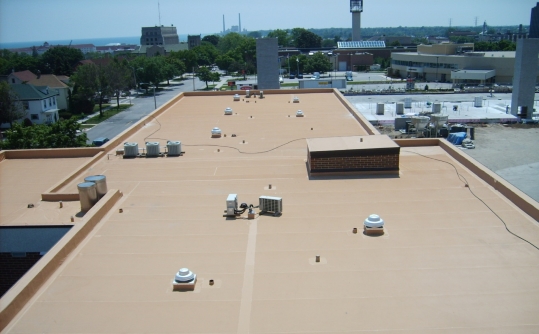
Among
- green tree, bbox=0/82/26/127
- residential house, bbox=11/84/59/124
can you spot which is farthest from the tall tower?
green tree, bbox=0/82/26/127

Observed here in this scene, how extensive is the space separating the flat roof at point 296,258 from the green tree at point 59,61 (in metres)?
88.9

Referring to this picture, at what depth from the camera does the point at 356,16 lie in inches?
6038

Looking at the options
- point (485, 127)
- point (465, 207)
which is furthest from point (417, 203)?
point (485, 127)

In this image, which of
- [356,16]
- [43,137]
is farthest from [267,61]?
[356,16]

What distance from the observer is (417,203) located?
504 inches

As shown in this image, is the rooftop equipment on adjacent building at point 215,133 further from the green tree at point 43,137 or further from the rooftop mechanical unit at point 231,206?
the green tree at point 43,137

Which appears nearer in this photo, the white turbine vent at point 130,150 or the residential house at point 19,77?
the white turbine vent at point 130,150

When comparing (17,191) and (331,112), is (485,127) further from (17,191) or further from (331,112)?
(17,191)

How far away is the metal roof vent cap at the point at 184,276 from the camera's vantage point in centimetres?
870

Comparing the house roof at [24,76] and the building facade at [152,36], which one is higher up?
the building facade at [152,36]

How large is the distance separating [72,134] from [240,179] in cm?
2321

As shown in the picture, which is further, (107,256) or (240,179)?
(240,179)

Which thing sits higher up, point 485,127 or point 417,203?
point 417,203

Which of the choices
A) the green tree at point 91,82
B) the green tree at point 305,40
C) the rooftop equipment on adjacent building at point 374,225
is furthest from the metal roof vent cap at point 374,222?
the green tree at point 305,40
